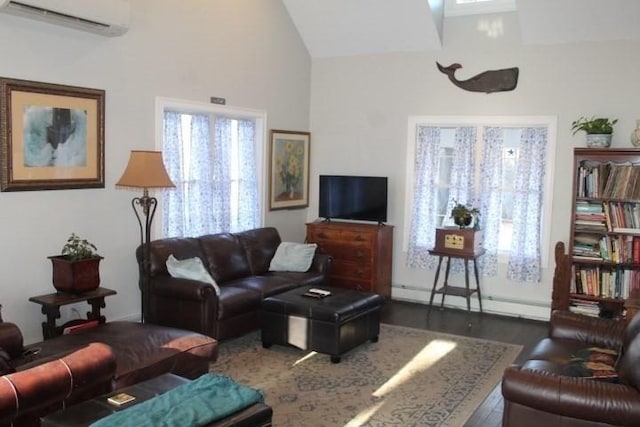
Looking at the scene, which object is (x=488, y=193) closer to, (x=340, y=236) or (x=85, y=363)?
(x=340, y=236)

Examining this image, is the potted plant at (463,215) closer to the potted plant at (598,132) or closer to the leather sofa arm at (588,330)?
the potted plant at (598,132)

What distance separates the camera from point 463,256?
644 centimetres

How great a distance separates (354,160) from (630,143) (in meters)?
3.03

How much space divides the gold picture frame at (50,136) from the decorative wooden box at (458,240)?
3.46 metres

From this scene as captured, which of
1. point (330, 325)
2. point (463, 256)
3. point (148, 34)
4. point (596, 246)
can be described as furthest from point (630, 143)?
point (148, 34)

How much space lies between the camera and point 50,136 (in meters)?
4.76

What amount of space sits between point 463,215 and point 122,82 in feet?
11.9

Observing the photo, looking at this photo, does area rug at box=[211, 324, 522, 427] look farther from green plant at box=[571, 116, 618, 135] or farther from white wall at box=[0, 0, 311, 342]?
green plant at box=[571, 116, 618, 135]

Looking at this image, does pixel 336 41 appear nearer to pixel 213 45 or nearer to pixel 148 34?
pixel 213 45

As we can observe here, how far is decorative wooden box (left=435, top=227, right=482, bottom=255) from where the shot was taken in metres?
6.44

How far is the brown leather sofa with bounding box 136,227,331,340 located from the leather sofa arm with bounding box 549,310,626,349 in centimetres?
246

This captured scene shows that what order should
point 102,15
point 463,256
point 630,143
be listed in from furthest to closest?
Answer: 1. point 463,256
2. point 630,143
3. point 102,15

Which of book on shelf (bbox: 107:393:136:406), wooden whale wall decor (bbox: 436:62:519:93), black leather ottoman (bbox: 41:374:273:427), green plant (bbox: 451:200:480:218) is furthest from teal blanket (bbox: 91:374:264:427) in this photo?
wooden whale wall decor (bbox: 436:62:519:93)

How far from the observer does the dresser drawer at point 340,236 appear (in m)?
6.93
